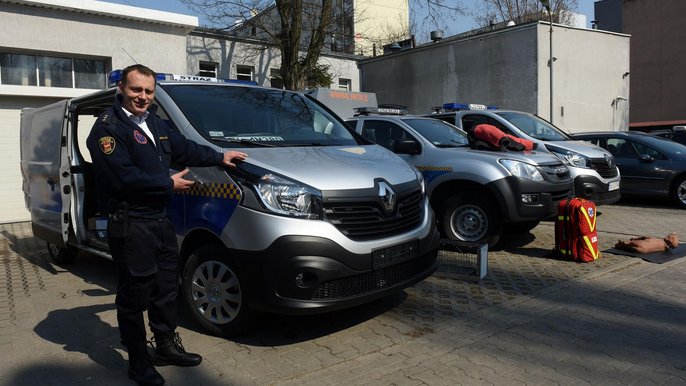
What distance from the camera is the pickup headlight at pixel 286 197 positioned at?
3779 millimetres

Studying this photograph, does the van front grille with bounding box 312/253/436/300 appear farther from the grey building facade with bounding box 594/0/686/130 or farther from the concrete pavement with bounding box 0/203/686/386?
the grey building facade with bounding box 594/0/686/130

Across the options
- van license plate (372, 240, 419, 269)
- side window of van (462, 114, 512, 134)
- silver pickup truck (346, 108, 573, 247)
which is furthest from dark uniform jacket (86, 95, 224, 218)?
side window of van (462, 114, 512, 134)

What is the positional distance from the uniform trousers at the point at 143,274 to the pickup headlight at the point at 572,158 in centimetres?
689

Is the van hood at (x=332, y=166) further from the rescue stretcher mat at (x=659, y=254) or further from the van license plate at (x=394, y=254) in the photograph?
the rescue stretcher mat at (x=659, y=254)

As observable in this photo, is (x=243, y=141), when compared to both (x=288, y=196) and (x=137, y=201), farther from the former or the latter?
(x=137, y=201)

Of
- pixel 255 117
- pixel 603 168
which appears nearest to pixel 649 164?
pixel 603 168

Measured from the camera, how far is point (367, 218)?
4.00m

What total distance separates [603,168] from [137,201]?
7.96 metres

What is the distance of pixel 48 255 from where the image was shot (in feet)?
26.1

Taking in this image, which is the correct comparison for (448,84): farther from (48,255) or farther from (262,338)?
(262,338)

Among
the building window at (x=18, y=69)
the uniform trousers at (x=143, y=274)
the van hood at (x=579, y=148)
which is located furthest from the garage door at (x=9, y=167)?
the van hood at (x=579, y=148)

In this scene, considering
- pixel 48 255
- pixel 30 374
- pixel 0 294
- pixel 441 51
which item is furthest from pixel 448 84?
pixel 30 374

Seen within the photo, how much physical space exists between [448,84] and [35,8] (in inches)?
476

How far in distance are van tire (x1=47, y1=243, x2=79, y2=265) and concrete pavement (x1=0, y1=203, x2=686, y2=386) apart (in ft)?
1.95
